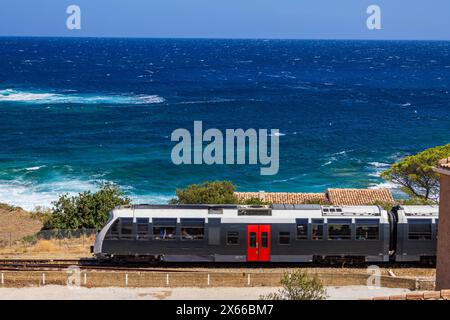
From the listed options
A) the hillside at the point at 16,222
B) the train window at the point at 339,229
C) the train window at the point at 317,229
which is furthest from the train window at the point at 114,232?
the hillside at the point at 16,222

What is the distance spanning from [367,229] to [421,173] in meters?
20.5

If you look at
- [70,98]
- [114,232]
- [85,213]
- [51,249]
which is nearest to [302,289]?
[114,232]

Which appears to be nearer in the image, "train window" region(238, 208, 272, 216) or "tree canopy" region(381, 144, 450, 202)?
"train window" region(238, 208, 272, 216)

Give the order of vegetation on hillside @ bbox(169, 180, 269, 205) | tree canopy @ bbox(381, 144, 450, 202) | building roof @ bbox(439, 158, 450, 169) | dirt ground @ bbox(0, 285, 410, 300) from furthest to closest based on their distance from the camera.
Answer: tree canopy @ bbox(381, 144, 450, 202) < vegetation on hillside @ bbox(169, 180, 269, 205) < dirt ground @ bbox(0, 285, 410, 300) < building roof @ bbox(439, 158, 450, 169)

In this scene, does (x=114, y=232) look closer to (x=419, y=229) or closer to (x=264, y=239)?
(x=264, y=239)

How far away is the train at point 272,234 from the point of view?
28.0 meters

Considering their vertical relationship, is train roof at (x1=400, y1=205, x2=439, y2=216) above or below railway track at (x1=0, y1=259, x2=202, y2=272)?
above

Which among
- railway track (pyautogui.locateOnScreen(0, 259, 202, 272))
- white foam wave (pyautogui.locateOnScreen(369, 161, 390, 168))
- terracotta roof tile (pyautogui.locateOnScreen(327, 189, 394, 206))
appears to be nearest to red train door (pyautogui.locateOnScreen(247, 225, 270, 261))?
railway track (pyautogui.locateOnScreen(0, 259, 202, 272))

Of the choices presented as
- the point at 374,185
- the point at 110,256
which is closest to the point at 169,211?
the point at 110,256

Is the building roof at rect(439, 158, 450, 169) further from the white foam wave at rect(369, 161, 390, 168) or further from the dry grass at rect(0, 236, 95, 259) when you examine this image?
the white foam wave at rect(369, 161, 390, 168)

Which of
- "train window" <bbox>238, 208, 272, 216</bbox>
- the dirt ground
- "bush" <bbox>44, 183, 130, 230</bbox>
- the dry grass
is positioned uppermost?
"train window" <bbox>238, 208, 272, 216</bbox>

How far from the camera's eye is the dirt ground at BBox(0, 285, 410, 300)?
2452cm

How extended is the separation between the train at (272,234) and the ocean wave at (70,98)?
93.6 metres

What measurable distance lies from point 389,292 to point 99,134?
6765cm
